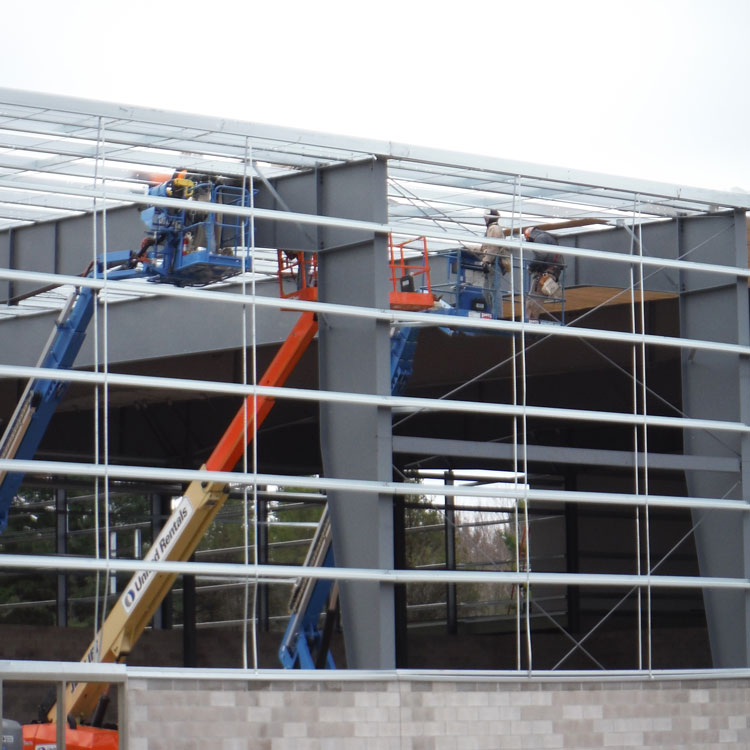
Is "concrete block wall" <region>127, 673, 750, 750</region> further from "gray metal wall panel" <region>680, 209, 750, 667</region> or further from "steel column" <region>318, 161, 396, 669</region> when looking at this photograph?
"gray metal wall panel" <region>680, 209, 750, 667</region>

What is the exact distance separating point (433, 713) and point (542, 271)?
27.1 feet

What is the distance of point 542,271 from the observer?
23.2 meters

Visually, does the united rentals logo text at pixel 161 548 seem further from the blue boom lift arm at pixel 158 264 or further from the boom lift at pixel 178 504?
the blue boom lift arm at pixel 158 264

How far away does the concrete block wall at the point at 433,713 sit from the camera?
677 inches

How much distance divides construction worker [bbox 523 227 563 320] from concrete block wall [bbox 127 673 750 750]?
263 inches

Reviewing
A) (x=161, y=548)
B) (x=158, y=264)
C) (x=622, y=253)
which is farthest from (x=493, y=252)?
(x=161, y=548)

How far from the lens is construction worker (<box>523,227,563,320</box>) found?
22.7m

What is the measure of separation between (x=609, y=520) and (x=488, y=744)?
2304 centimetres

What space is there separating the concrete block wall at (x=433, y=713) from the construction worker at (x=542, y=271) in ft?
21.9

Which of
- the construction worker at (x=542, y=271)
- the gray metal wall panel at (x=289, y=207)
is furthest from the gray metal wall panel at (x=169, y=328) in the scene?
the gray metal wall panel at (x=289, y=207)

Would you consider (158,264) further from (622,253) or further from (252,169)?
(622,253)

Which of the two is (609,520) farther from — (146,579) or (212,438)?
(146,579)

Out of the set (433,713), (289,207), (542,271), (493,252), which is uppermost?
(289,207)

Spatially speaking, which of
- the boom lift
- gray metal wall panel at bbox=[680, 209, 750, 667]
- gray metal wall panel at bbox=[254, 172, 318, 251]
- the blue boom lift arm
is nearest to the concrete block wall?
gray metal wall panel at bbox=[680, 209, 750, 667]
